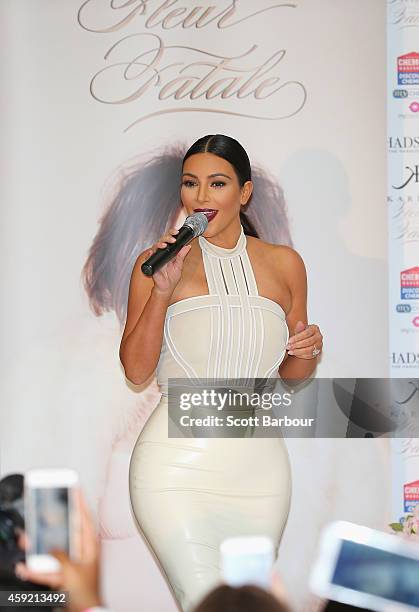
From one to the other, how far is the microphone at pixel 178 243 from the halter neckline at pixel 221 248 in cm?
8

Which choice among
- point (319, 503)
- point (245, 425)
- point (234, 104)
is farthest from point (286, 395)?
point (234, 104)

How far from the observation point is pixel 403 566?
1605 mm

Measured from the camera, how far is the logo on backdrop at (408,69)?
151 inches

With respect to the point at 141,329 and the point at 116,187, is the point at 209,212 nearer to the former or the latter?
the point at 116,187

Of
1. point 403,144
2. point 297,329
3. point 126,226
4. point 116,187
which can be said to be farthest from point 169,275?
point 403,144

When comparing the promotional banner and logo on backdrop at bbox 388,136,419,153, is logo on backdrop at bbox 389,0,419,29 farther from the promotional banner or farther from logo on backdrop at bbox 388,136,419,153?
logo on backdrop at bbox 388,136,419,153

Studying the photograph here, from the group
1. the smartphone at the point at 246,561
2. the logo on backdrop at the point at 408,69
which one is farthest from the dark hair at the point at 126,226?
the smartphone at the point at 246,561

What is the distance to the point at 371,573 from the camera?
1.58 m

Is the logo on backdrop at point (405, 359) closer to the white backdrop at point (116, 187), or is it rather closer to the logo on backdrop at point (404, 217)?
the white backdrop at point (116, 187)

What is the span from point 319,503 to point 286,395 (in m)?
0.45

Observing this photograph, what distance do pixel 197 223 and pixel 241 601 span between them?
236 cm

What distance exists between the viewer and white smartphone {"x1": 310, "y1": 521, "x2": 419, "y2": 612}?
5.15ft

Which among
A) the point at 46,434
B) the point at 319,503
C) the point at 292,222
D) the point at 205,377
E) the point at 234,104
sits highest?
the point at 234,104

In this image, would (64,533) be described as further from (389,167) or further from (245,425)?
(389,167)
